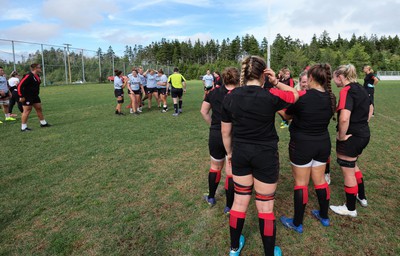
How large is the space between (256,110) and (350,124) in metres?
1.77

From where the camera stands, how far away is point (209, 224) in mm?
3594

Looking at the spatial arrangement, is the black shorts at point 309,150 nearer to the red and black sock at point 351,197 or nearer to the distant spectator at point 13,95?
the red and black sock at point 351,197

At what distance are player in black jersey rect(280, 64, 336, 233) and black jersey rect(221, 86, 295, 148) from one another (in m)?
0.59

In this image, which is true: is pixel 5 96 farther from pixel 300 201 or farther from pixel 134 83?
pixel 300 201

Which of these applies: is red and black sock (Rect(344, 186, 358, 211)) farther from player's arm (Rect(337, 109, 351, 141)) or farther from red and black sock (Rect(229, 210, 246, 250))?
red and black sock (Rect(229, 210, 246, 250))

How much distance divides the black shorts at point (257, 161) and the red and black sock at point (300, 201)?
86 cm

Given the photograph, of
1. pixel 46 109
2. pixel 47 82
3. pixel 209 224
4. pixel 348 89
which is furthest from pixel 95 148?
pixel 47 82

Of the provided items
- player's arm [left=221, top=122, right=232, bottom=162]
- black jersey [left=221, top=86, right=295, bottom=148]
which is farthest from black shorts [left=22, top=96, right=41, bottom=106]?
black jersey [left=221, top=86, right=295, bottom=148]

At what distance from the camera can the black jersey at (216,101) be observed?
3.54m

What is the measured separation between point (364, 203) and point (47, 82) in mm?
32627

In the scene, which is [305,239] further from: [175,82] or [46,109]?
[46,109]

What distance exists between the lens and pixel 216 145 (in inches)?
144

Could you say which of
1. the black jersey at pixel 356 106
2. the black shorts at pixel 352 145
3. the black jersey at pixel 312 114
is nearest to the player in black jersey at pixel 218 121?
the black jersey at pixel 312 114

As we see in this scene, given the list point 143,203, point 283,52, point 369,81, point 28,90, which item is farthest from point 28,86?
point 283,52
